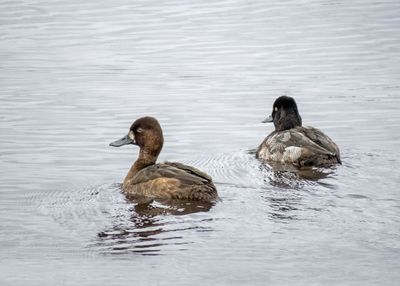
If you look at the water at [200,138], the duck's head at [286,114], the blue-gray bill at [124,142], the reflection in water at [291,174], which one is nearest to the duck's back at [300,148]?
the reflection in water at [291,174]

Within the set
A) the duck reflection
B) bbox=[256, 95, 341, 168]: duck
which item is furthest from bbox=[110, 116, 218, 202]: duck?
bbox=[256, 95, 341, 168]: duck

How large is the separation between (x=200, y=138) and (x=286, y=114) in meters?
1.49

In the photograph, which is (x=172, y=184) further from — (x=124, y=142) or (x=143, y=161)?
(x=124, y=142)

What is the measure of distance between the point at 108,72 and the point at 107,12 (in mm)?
10325

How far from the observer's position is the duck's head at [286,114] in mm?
16938

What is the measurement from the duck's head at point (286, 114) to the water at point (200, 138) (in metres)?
0.63

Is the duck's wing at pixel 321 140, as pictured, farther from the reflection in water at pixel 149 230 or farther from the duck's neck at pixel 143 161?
the reflection in water at pixel 149 230

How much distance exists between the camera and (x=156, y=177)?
13.6 meters

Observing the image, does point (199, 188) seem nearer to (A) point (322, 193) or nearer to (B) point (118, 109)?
(A) point (322, 193)

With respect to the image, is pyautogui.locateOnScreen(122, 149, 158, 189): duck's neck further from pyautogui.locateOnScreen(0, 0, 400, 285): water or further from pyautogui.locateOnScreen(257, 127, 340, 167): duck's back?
pyautogui.locateOnScreen(257, 127, 340, 167): duck's back

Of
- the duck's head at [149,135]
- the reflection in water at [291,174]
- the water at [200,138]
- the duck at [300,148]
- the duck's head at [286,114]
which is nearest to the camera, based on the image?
the water at [200,138]

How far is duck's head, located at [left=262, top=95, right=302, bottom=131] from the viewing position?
1694 centimetres

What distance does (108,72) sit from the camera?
78.4ft

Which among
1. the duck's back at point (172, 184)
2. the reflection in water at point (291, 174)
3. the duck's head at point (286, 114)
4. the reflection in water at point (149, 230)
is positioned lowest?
the reflection in water at point (291, 174)
